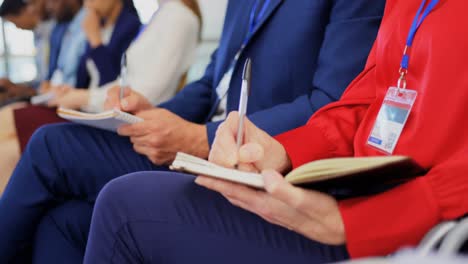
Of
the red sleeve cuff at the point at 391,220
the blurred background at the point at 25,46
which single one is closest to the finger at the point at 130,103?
the red sleeve cuff at the point at 391,220

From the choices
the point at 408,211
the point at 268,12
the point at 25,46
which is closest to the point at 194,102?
the point at 268,12

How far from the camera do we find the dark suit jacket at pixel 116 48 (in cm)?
186

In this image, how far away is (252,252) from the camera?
65 centimetres

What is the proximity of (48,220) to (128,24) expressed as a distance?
1.04 metres

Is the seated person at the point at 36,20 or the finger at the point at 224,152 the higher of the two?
the finger at the point at 224,152

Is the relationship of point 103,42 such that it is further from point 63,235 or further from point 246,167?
point 246,167

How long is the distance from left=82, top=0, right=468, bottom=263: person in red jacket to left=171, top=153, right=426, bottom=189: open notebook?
0.08ft

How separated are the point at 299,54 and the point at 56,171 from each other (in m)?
0.66

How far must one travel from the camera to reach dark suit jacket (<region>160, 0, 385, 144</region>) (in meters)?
0.96

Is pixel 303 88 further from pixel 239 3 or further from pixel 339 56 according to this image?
pixel 239 3

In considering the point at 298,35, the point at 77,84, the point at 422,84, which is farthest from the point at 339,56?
the point at 77,84

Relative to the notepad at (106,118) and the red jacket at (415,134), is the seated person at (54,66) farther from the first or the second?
the red jacket at (415,134)

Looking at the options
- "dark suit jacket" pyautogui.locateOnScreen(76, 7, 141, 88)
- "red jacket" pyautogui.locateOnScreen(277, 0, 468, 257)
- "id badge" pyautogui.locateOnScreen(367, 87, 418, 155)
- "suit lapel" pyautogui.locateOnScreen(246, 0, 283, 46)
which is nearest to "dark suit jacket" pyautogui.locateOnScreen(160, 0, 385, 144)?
"suit lapel" pyautogui.locateOnScreen(246, 0, 283, 46)

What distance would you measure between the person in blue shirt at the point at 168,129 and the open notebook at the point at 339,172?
0.43 meters
